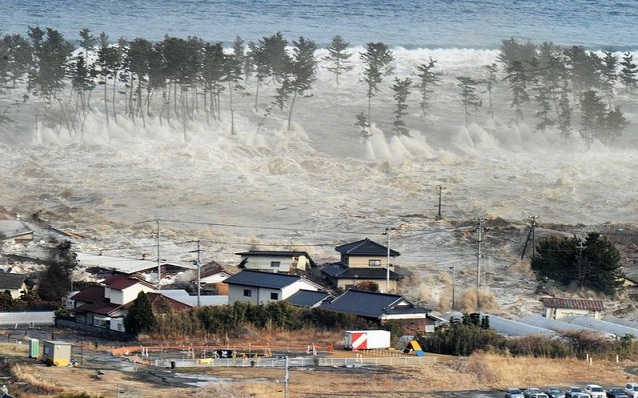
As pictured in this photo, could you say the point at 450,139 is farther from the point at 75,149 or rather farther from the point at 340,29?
the point at 340,29

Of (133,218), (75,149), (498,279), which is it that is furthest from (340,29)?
(498,279)

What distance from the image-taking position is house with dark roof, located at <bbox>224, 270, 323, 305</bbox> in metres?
48.2

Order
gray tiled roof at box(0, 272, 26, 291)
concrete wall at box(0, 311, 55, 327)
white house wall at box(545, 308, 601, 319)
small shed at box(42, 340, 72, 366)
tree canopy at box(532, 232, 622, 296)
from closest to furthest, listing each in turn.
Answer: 1. small shed at box(42, 340, 72, 366)
2. concrete wall at box(0, 311, 55, 327)
3. white house wall at box(545, 308, 601, 319)
4. gray tiled roof at box(0, 272, 26, 291)
5. tree canopy at box(532, 232, 622, 296)

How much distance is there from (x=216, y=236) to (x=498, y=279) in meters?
12.3

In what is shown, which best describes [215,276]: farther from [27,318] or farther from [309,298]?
[27,318]

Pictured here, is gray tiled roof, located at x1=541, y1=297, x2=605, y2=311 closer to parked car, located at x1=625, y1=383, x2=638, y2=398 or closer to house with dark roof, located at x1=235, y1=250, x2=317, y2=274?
house with dark roof, located at x1=235, y1=250, x2=317, y2=274

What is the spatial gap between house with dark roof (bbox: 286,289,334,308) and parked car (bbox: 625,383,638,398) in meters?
13.2

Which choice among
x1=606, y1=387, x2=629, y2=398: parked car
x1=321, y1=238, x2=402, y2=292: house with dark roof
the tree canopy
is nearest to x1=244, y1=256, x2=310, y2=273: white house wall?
x1=321, y1=238, x2=402, y2=292: house with dark roof

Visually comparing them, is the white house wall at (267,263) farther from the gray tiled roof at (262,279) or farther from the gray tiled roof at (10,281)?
the gray tiled roof at (10,281)

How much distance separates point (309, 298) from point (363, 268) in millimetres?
5814

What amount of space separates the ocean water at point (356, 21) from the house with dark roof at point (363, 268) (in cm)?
5877

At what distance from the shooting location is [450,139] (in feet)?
285

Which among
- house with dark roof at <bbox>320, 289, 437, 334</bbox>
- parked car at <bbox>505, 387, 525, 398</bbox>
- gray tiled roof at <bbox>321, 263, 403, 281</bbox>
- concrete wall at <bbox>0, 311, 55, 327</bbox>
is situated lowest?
parked car at <bbox>505, 387, 525, 398</bbox>

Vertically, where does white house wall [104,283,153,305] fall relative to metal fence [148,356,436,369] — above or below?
above
